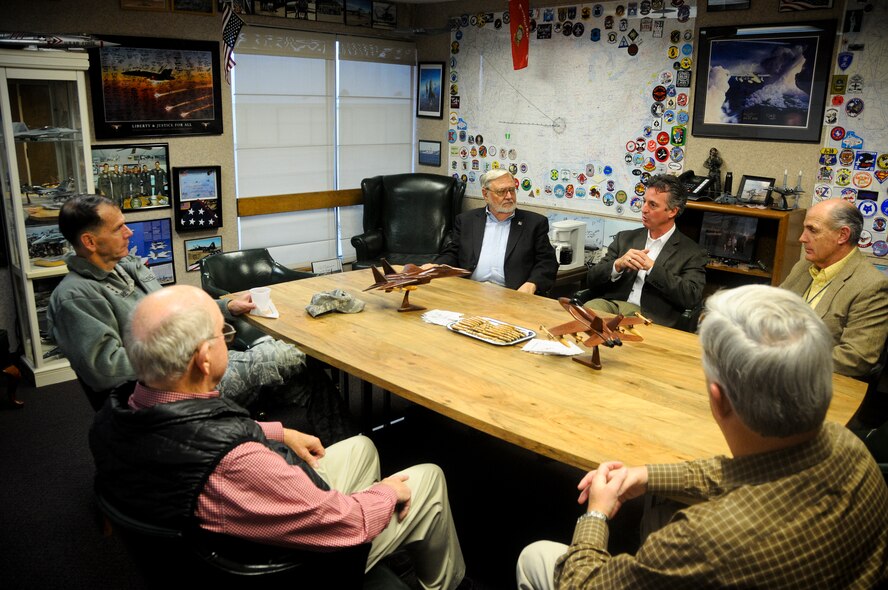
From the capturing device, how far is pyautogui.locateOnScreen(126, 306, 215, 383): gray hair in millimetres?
1693

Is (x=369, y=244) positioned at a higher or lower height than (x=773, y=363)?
lower

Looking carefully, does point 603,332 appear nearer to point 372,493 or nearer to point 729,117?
point 372,493

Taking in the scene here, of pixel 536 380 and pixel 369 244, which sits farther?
pixel 369 244

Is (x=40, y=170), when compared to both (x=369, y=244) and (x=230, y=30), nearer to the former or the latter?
(x=230, y=30)

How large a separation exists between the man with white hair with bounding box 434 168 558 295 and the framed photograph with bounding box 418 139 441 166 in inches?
90.2

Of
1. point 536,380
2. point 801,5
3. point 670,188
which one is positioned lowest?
point 536,380

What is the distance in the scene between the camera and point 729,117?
4.70m

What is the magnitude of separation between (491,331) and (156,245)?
3181 mm

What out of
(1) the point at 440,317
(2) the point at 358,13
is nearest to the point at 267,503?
(1) the point at 440,317

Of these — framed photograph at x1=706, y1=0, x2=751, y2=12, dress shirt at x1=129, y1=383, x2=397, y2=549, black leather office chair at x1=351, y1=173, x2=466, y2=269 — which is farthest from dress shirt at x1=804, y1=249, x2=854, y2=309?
black leather office chair at x1=351, y1=173, x2=466, y2=269

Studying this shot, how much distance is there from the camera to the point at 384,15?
6.29 m

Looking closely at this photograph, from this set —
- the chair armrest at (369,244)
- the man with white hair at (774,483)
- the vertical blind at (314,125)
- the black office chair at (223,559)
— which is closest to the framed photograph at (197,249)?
the vertical blind at (314,125)

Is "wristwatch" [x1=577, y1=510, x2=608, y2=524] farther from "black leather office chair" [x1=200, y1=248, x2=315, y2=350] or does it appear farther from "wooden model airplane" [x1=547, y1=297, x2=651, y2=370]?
"black leather office chair" [x1=200, y1=248, x2=315, y2=350]

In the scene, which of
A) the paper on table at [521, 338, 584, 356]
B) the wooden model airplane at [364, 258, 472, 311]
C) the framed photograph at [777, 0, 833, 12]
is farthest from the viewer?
the framed photograph at [777, 0, 833, 12]
